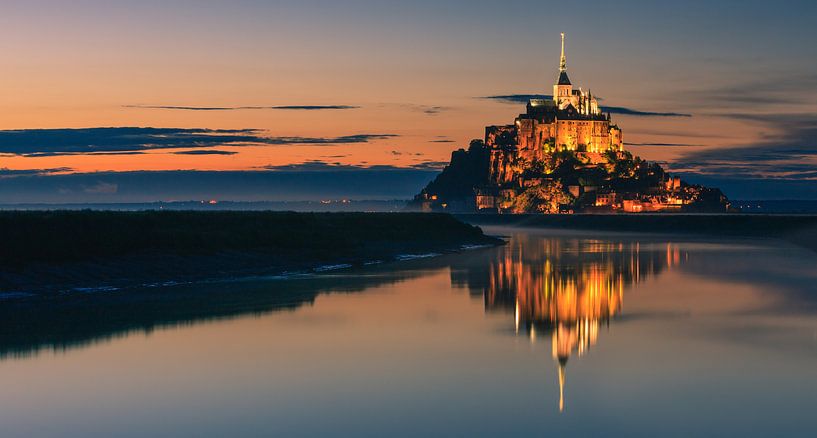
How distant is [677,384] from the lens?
1970cm

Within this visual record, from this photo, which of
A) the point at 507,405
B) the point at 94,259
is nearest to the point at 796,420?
the point at 507,405

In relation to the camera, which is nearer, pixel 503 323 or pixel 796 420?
pixel 796 420

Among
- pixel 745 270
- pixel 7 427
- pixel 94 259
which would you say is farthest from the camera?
pixel 745 270

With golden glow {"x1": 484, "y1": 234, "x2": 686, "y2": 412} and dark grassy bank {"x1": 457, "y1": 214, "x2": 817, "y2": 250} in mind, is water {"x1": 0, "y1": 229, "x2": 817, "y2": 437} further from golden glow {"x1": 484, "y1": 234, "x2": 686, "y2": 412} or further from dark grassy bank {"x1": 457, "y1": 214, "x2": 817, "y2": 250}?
dark grassy bank {"x1": 457, "y1": 214, "x2": 817, "y2": 250}

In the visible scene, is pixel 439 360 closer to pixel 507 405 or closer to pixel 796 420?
pixel 507 405

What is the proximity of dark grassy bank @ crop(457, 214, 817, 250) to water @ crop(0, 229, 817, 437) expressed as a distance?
52.7 m

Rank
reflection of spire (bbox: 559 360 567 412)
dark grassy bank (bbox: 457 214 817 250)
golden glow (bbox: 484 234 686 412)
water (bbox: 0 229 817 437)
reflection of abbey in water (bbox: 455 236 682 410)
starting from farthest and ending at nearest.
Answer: dark grassy bank (bbox: 457 214 817 250), reflection of abbey in water (bbox: 455 236 682 410), golden glow (bbox: 484 234 686 412), reflection of spire (bbox: 559 360 567 412), water (bbox: 0 229 817 437)

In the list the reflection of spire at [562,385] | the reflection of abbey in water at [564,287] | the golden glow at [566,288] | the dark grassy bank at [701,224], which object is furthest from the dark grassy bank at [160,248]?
the dark grassy bank at [701,224]

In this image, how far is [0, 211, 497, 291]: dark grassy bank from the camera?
3634cm

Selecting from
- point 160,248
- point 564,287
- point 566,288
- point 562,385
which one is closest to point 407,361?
Result: point 562,385

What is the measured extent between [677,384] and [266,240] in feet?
119

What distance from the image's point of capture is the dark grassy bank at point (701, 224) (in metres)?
104

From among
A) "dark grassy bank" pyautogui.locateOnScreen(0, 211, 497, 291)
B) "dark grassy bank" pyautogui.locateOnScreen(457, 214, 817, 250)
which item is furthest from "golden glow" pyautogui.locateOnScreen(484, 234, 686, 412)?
"dark grassy bank" pyautogui.locateOnScreen(457, 214, 817, 250)

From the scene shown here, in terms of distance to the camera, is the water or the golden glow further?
the golden glow
